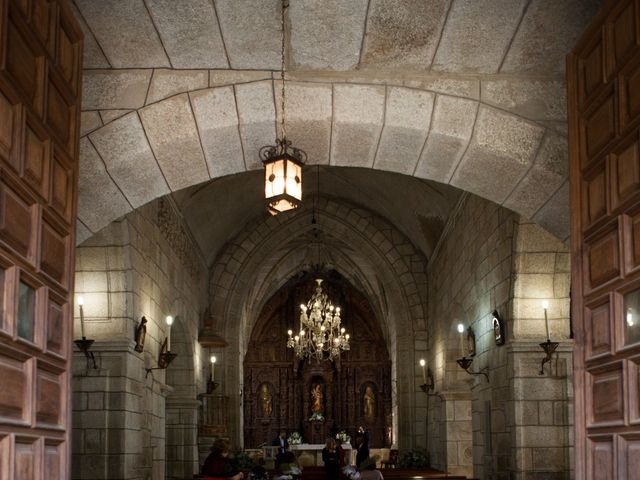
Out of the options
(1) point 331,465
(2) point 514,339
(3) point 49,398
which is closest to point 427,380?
(1) point 331,465

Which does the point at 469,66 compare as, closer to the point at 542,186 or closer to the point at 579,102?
the point at 542,186

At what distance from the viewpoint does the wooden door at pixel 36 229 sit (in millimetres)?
3643

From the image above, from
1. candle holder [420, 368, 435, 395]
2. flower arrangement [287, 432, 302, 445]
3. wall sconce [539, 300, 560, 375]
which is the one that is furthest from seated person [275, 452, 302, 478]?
flower arrangement [287, 432, 302, 445]

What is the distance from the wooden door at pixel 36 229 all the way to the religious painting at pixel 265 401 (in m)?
26.3

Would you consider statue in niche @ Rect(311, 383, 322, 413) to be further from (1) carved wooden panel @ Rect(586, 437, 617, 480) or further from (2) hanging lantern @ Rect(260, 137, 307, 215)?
(1) carved wooden panel @ Rect(586, 437, 617, 480)

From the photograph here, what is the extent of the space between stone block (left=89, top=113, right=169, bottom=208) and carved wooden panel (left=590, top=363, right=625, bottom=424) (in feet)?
10.8

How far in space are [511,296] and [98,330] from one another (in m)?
4.75

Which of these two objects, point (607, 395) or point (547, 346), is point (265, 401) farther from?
point (607, 395)

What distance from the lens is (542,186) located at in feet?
20.4

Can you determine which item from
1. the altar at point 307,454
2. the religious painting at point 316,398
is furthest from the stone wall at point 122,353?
the religious painting at point 316,398

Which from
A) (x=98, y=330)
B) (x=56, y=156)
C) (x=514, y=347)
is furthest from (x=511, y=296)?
(x=56, y=156)

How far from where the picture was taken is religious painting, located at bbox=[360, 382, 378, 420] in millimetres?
30016

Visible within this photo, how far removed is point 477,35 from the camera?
5.54 m

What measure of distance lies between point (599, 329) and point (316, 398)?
86.5ft
